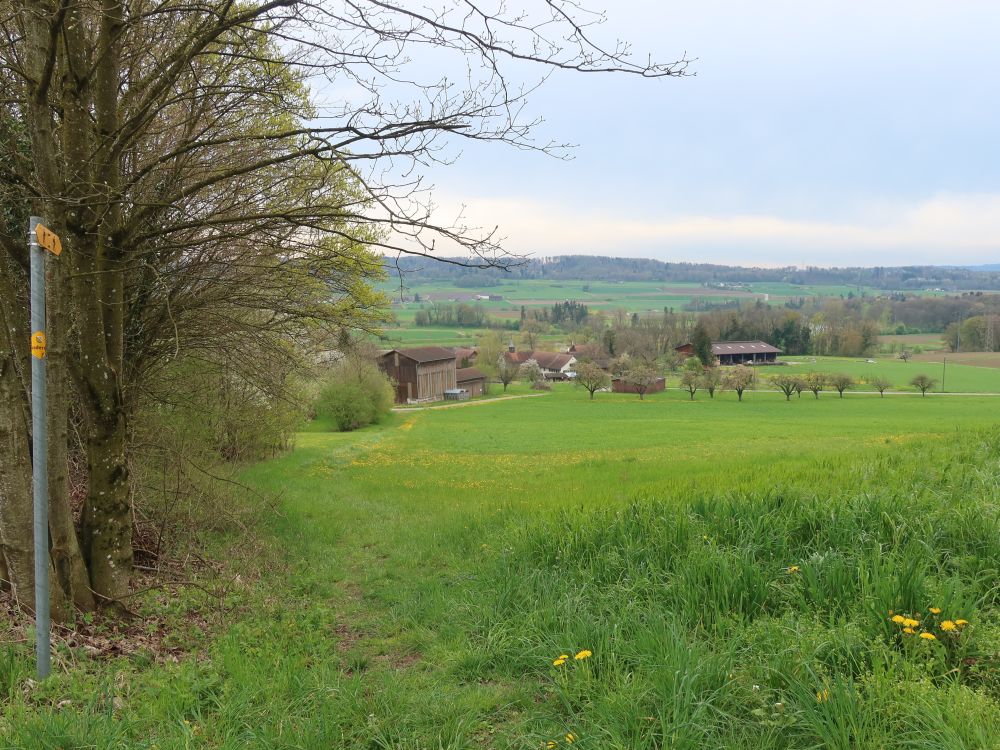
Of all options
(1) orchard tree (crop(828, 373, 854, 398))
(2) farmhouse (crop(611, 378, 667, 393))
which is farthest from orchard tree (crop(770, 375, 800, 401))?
(2) farmhouse (crop(611, 378, 667, 393))

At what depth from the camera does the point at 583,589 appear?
17.0ft

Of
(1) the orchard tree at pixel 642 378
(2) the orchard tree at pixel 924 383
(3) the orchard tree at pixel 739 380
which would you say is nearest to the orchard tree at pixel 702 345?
(1) the orchard tree at pixel 642 378

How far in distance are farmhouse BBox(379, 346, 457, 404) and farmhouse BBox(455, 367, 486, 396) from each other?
6.28m

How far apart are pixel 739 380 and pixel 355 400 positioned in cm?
4443

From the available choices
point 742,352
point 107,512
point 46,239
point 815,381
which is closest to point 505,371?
point 815,381

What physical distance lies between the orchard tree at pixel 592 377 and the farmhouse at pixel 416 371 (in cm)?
1696

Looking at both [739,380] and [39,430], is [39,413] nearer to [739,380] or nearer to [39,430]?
[39,430]

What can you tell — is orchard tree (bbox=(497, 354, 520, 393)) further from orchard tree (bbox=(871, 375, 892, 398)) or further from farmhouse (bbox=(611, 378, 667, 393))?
orchard tree (bbox=(871, 375, 892, 398))

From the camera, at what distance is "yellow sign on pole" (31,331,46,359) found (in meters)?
3.57

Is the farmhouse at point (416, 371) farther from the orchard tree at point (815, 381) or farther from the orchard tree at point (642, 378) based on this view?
the orchard tree at point (815, 381)

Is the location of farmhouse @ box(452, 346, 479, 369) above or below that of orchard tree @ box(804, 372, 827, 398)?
above

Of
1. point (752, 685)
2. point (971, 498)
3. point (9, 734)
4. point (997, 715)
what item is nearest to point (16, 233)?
point (9, 734)

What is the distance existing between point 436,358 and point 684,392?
30.9m

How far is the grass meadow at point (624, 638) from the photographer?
3.32 metres
